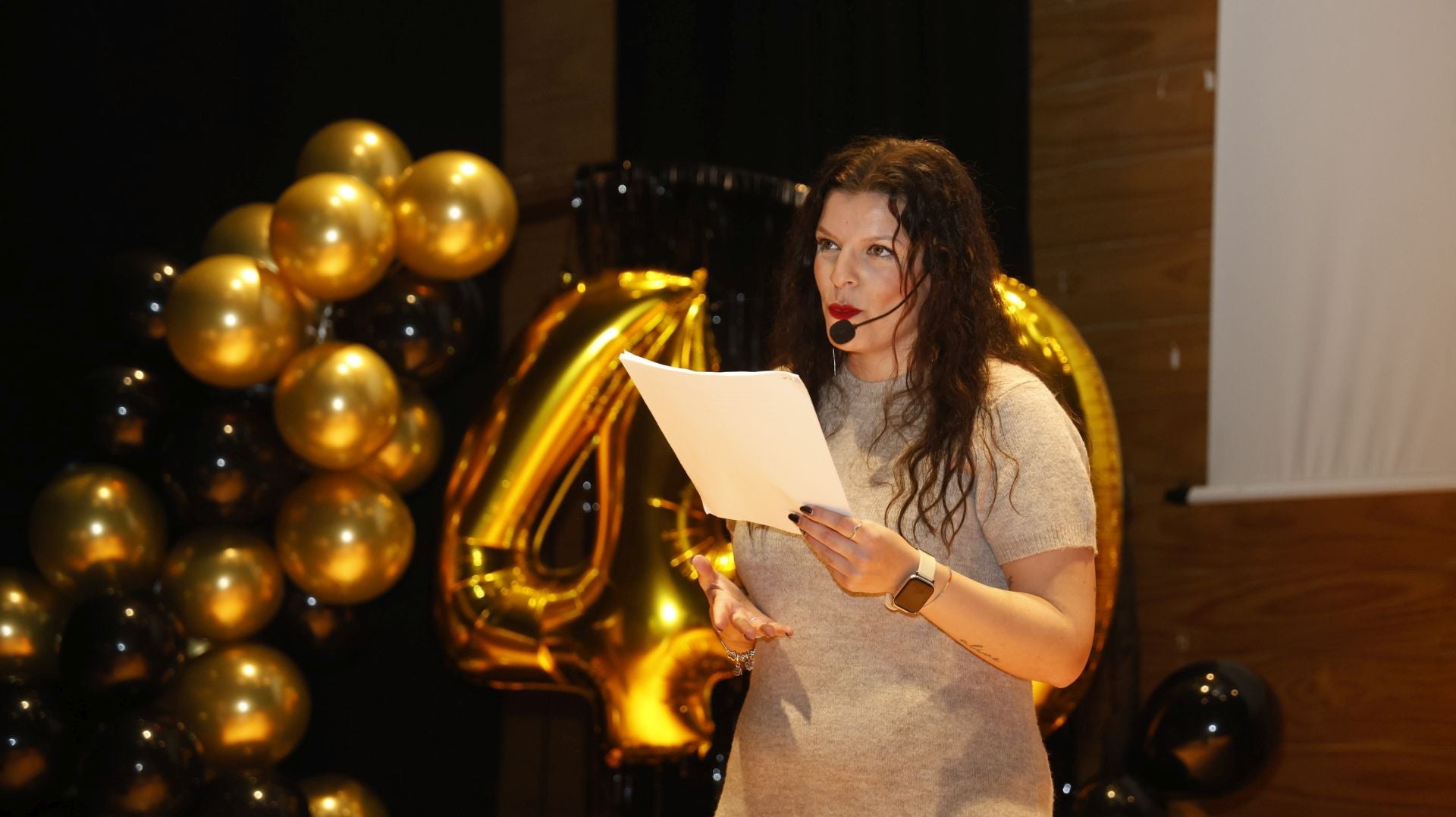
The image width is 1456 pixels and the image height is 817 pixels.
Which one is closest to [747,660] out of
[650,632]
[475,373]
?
[650,632]

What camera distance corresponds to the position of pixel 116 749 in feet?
7.11

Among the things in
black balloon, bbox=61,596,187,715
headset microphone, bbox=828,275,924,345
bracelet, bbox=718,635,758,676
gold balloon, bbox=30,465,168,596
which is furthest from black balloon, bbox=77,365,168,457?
headset microphone, bbox=828,275,924,345

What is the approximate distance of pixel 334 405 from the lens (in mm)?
2391

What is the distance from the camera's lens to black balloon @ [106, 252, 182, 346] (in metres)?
2.49

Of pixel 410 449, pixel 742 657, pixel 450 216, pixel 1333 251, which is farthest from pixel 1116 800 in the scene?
pixel 450 216

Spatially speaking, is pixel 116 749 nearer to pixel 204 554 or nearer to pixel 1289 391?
pixel 204 554

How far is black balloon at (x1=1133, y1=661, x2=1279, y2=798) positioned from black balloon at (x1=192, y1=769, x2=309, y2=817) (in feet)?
4.44

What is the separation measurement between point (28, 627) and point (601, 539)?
0.96 meters

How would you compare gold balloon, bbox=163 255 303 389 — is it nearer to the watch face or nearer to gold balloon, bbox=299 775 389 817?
gold balloon, bbox=299 775 389 817

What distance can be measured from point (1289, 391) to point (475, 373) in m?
1.88

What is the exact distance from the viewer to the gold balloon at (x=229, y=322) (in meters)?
2.38

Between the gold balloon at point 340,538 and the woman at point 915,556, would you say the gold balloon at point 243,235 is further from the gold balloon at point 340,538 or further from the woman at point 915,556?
the woman at point 915,556

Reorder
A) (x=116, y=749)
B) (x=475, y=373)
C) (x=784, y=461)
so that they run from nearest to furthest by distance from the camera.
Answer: (x=784, y=461)
(x=116, y=749)
(x=475, y=373)

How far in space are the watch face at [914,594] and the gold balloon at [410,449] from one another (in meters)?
1.53
